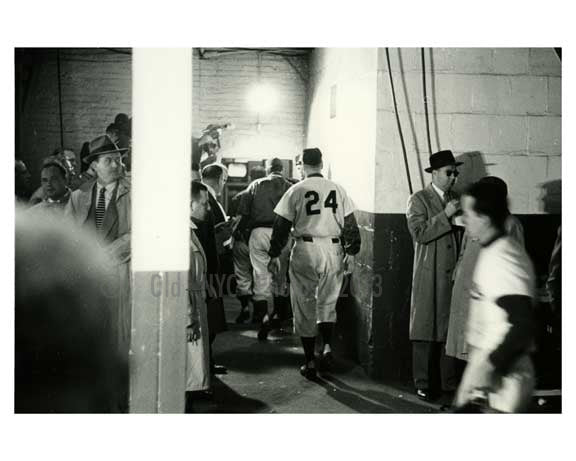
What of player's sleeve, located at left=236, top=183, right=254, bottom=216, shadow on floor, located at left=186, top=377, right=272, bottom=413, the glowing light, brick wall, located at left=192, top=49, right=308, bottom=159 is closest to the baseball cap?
player's sleeve, located at left=236, top=183, right=254, bottom=216

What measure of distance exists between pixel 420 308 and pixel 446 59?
204 cm

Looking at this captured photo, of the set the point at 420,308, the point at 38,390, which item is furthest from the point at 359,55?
the point at 38,390

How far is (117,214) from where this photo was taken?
16.0ft

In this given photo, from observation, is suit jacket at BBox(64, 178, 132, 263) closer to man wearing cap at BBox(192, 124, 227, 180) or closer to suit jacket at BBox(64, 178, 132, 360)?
suit jacket at BBox(64, 178, 132, 360)

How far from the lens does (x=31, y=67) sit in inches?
363

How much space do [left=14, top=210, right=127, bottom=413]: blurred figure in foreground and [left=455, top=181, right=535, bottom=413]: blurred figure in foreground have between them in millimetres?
1962

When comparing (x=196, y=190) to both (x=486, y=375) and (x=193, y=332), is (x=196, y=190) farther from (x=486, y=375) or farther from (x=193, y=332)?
(x=486, y=375)

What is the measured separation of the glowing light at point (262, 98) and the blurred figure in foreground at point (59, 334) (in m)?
6.30

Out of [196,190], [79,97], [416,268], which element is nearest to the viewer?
[196,190]

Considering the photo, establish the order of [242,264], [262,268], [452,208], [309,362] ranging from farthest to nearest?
[242,264], [262,268], [309,362], [452,208]

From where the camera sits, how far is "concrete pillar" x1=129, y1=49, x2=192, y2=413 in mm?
3268

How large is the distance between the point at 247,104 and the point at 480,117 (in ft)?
17.8

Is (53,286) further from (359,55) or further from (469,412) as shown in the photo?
(359,55)

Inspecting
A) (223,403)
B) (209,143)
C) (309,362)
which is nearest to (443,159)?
(309,362)
